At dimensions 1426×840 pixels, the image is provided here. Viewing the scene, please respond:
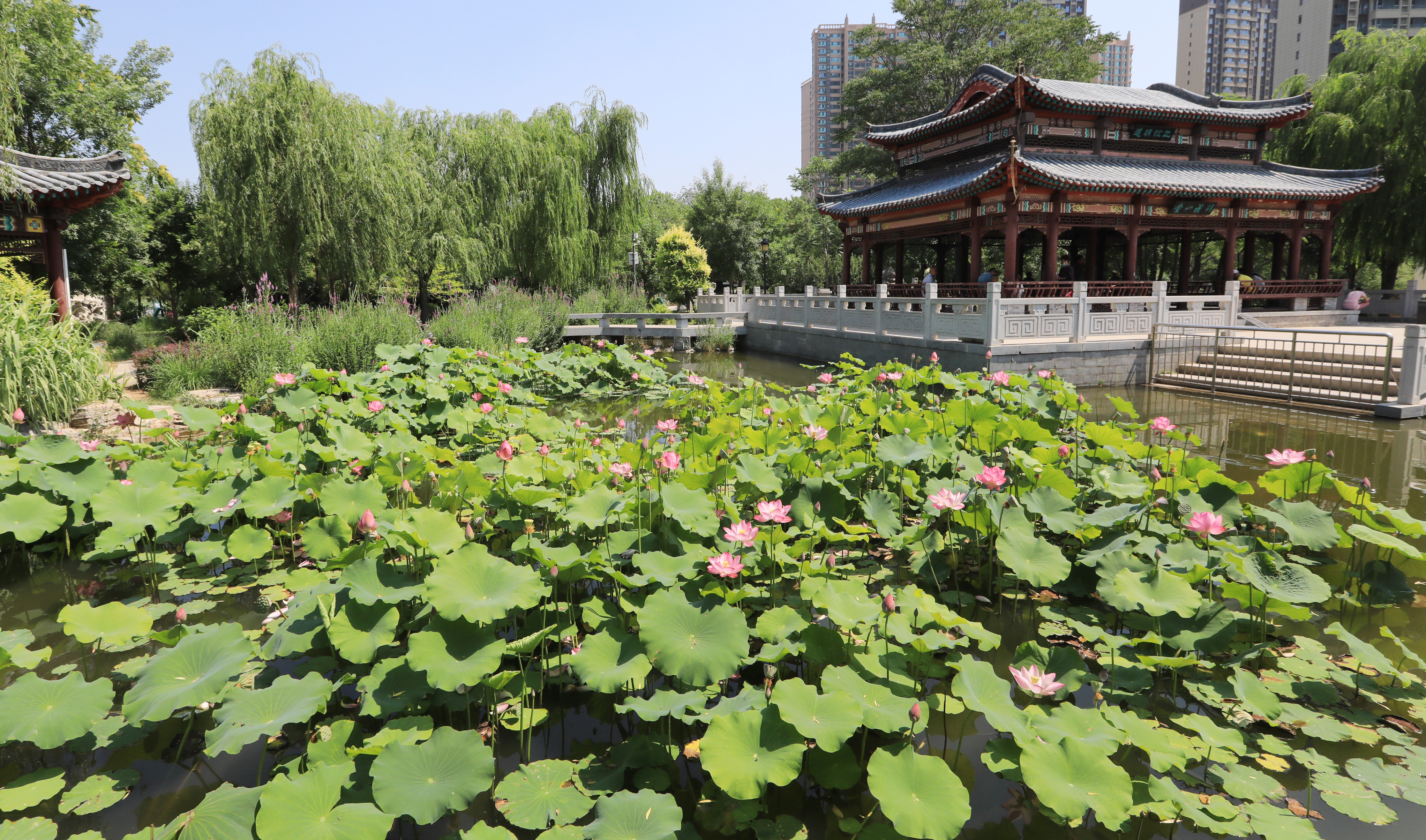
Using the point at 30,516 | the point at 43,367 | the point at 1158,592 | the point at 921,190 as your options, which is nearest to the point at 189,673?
the point at 30,516

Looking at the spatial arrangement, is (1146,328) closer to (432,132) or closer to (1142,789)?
(1142,789)

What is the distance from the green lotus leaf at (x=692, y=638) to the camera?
1.97 metres

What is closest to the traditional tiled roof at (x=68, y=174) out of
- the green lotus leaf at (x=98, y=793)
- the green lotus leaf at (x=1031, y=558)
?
the green lotus leaf at (x=98, y=793)

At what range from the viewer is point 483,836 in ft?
5.27

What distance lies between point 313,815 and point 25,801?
3.09 feet

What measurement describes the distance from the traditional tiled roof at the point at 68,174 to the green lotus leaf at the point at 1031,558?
10878 mm

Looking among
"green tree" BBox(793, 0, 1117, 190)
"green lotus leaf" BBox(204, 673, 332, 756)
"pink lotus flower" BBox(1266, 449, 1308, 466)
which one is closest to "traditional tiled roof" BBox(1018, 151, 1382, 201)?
"green tree" BBox(793, 0, 1117, 190)

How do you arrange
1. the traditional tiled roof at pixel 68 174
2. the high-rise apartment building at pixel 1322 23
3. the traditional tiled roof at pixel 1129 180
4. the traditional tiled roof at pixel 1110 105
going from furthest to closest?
the high-rise apartment building at pixel 1322 23
the traditional tiled roof at pixel 1110 105
the traditional tiled roof at pixel 1129 180
the traditional tiled roof at pixel 68 174

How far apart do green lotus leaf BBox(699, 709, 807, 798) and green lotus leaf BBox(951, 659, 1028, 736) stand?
452 millimetres

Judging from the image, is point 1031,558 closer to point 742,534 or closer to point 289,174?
point 742,534

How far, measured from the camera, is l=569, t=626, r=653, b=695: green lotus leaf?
77.2 inches

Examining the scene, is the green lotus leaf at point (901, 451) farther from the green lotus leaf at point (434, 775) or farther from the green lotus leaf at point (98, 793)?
the green lotus leaf at point (98, 793)

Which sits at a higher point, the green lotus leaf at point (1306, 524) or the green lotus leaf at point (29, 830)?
the green lotus leaf at point (1306, 524)

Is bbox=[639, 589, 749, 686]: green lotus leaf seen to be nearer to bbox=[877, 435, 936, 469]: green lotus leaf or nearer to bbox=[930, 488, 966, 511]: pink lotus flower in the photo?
bbox=[930, 488, 966, 511]: pink lotus flower
